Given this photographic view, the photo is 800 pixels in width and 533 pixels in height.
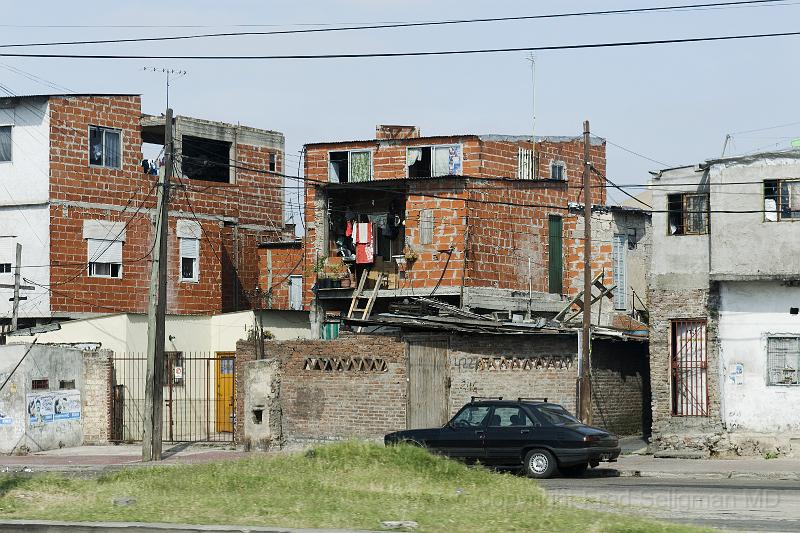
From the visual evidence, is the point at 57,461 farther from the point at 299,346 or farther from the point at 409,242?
the point at 409,242

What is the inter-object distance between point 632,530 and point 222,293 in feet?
119

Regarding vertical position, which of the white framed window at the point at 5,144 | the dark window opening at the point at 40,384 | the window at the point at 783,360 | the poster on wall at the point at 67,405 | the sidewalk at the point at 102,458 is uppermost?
the white framed window at the point at 5,144

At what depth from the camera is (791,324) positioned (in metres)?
28.5

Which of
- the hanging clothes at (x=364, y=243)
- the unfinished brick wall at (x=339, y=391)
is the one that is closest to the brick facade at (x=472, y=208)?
the hanging clothes at (x=364, y=243)

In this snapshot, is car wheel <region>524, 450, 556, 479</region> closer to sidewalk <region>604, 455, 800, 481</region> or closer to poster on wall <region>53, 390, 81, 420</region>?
sidewalk <region>604, 455, 800, 481</region>

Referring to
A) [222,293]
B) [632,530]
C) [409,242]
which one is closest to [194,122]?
[222,293]

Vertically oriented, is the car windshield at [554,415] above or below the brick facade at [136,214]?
below

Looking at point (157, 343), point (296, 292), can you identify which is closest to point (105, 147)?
point (296, 292)

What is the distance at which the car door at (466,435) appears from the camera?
23.8 meters

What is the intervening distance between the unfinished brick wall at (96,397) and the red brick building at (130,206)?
9.02m

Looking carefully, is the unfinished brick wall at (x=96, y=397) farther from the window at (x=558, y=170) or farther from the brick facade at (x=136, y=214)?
the window at (x=558, y=170)

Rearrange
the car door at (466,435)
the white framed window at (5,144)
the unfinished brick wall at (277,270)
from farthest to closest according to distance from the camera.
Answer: the unfinished brick wall at (277,270) → the white framed window at (5,144) → the car door at (466,435)

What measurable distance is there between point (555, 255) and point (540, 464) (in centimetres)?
1972

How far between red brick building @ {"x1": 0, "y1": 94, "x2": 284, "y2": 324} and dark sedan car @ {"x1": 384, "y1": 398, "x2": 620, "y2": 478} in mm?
18180
